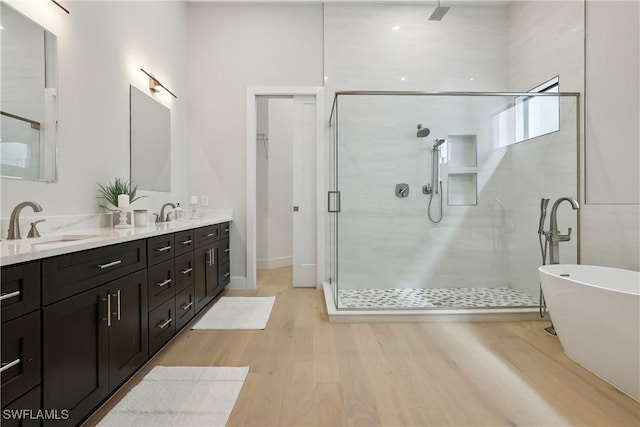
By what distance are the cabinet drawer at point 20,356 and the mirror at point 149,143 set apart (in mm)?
1778

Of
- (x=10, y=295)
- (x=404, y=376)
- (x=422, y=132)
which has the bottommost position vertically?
(x=404, y=376)

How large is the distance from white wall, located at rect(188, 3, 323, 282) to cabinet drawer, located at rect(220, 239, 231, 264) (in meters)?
0.17

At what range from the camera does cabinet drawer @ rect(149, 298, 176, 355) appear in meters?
1.85

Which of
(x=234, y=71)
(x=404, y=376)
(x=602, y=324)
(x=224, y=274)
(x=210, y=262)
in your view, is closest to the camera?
(x=602, y=324)

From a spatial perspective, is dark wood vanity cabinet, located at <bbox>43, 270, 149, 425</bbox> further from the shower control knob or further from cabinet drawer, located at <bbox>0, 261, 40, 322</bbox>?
the shower control knob

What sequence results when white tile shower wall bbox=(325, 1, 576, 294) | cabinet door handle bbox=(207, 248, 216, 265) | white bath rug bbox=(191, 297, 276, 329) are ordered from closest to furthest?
white bath rug bbox=(191, 297, 276, 329), cabinet door handle bbox=(207, 248, 216, 265), white tile shower wall bbox=(325, 1, 576, 294)

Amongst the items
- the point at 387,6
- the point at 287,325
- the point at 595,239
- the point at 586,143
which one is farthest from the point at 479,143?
the point at 287,325

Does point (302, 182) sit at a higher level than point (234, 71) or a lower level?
lower

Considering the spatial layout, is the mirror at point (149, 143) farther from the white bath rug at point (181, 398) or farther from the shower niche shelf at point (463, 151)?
the shower niche shelf at point (463, 151)

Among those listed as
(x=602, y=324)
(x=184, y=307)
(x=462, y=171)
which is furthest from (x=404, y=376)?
(x=462, y=171)

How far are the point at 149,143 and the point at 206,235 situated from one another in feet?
3.18

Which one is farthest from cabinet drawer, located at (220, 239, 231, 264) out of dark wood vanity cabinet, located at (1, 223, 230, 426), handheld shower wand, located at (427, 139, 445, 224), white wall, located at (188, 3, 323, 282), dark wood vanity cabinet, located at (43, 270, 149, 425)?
handheld shower wand, located at (427, 139, 445, 224)

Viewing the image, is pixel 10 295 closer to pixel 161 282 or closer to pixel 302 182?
pixel 161 282

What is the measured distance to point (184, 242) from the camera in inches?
91.3
